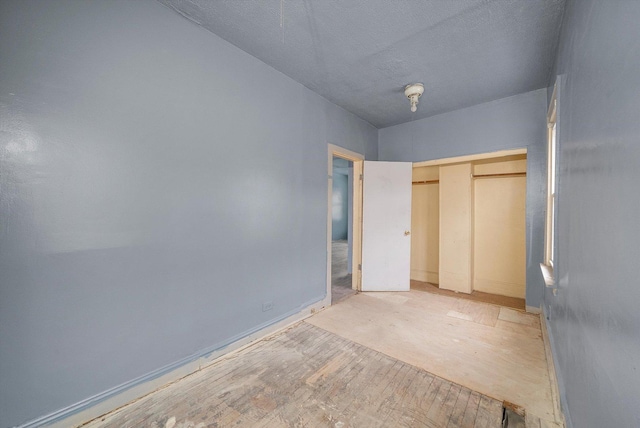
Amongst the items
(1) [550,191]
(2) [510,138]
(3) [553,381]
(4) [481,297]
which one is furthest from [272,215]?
(4) [481,297]

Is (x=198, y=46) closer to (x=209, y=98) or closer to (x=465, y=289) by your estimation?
(x=209, y=98)

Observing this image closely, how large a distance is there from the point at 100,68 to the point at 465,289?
454 cm

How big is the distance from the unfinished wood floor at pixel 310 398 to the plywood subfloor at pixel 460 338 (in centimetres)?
18

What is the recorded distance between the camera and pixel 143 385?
1.59 metres

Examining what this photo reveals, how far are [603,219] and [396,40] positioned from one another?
1885mm

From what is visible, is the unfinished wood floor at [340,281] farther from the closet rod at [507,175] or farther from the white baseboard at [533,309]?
the closet rod at [507,175]

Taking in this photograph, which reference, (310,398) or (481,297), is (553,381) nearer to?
(310,398)

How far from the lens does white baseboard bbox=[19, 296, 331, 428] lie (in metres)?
1.33

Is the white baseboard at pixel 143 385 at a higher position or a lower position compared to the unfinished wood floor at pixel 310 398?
higher

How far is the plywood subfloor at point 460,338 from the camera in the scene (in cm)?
170

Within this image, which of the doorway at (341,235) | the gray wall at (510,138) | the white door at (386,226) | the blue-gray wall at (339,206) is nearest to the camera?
the gray wall at (510,138)

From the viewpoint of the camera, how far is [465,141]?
10.7 feet

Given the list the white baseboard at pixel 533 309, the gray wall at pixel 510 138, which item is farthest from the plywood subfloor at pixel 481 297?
the gray wall at pixel 510 138

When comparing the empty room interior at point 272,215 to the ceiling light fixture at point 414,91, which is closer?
the empty room interior at point 272,215
